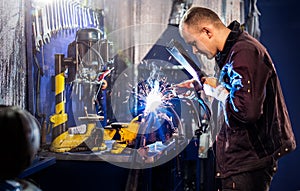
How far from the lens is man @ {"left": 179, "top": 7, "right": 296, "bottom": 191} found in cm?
168

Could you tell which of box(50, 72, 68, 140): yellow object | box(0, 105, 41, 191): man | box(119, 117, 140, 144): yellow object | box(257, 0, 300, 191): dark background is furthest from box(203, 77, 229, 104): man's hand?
box(257, 0, 300, 191): dark background

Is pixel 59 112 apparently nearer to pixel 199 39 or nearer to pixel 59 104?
pixel 59 104

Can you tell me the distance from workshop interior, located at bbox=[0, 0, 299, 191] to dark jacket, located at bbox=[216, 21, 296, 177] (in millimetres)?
418

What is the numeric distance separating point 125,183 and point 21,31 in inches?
44.6

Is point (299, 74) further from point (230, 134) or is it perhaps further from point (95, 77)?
point (95, 77)

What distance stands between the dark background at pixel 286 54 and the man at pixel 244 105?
1.74m

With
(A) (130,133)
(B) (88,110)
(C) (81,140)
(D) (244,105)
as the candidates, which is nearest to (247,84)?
(D) (244,105)

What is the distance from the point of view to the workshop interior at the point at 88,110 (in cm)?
201

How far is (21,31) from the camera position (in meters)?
2.10

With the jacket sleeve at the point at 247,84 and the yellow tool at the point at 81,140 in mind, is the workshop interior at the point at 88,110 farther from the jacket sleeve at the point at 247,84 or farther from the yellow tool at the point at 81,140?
the jacket sleeve at the point at 247,84

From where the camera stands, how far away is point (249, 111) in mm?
1668

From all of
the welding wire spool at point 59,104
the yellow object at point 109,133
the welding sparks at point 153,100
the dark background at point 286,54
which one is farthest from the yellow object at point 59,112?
the dark background at point 286,54

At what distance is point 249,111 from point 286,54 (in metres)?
2.04

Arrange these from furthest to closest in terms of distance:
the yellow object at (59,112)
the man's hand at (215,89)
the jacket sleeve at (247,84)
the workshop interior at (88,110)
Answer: the yellow object at (59,112), the workshop interior at (88,110), the man's hand at (215,89), the jacket sleeve at (247,84)
